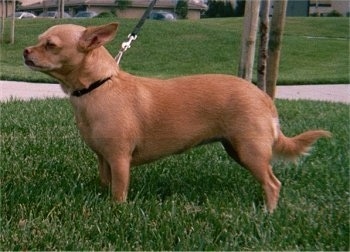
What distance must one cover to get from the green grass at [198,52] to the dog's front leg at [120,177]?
35.0 feet

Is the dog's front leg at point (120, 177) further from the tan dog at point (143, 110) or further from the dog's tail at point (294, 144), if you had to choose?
the dog's tail at point (294, 144)

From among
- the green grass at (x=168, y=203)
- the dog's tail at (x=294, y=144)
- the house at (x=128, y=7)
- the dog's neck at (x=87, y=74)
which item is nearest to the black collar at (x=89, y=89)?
the dog's neck at (x=87, y=74)

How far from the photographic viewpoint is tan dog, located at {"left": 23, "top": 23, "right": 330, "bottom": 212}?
3383 mm

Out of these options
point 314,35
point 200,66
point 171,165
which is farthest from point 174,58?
point 171,165

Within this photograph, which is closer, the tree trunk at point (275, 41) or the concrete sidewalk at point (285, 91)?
the tree trunk at point (275, 41)

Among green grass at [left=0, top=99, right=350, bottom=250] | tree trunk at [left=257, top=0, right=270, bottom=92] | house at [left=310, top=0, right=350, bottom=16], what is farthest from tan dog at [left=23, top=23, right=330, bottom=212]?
house at [left=310, top=0, right=350, bottom=16]

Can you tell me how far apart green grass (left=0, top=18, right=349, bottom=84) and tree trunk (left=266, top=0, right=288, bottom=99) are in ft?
26.1

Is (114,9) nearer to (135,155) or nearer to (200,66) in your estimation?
(200,66)

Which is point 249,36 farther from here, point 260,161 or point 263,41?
point 260,161

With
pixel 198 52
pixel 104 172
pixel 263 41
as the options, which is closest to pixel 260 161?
pixel 104 172

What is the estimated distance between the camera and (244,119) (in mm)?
3533

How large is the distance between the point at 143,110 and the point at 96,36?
0.50 meters

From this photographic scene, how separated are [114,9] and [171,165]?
37736 mm

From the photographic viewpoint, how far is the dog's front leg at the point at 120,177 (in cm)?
340
